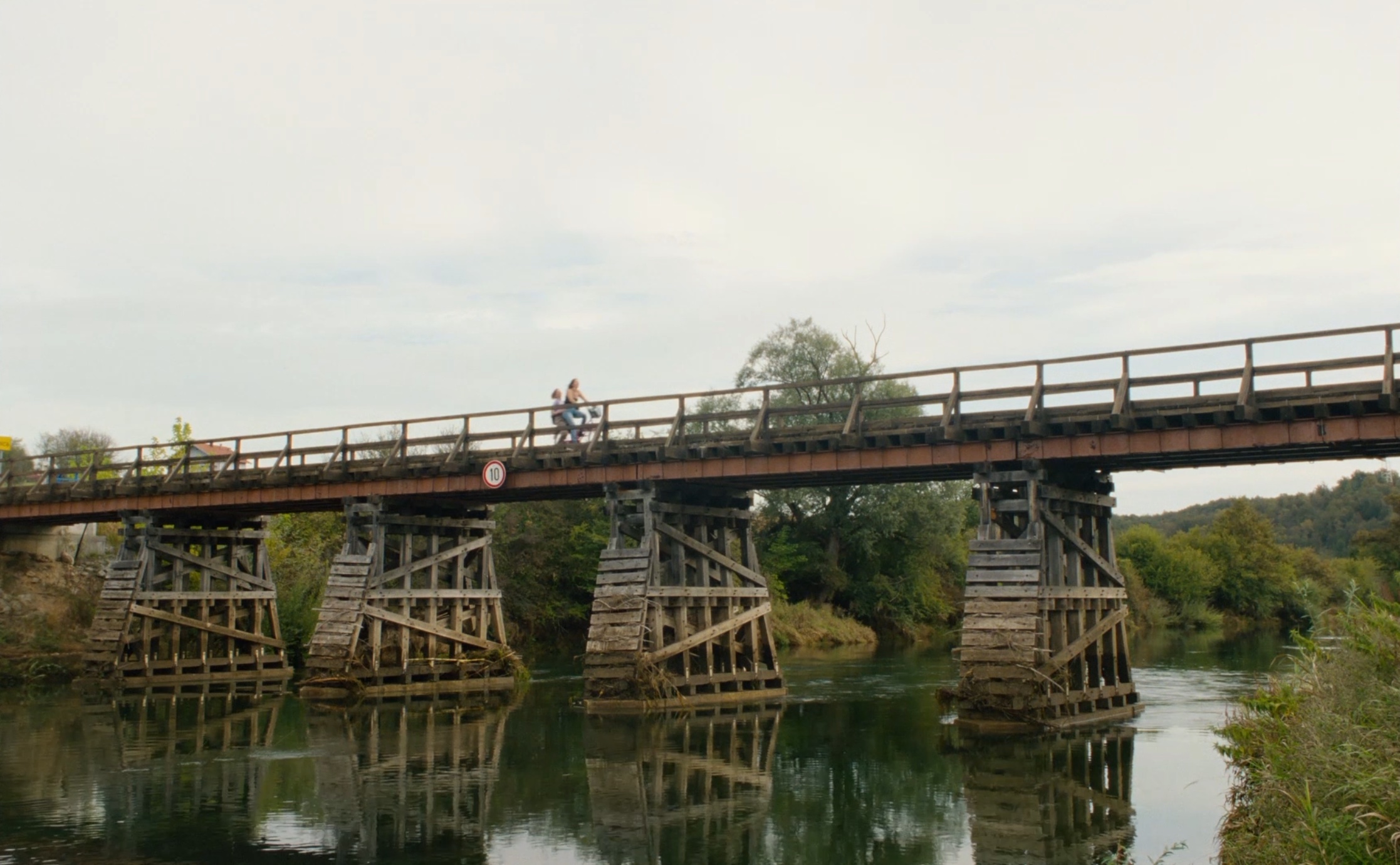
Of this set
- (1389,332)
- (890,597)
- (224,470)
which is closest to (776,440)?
(1389,332)

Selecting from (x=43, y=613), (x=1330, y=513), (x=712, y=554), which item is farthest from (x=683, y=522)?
(x=1330, y=513)

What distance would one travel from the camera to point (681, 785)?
55.5 feet

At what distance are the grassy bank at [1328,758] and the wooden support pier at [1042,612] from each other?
Answer: 7.49m

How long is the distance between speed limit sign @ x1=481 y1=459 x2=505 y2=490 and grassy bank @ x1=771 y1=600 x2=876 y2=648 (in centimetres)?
2535

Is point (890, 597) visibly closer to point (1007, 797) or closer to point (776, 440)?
point (776, 440)

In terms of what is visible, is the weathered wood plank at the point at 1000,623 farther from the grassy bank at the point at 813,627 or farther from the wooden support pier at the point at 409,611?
the grassy bank at the point at 813,627

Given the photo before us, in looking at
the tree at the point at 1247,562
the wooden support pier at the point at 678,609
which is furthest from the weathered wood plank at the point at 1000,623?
the tree at the point at 1247,562

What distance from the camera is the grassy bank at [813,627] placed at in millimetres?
51844

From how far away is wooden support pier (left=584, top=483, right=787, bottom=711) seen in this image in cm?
2478

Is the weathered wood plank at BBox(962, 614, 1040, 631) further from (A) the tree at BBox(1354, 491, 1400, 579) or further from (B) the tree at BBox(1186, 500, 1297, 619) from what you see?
(B) the tree at BBox(1186, 500, 1297, 619)

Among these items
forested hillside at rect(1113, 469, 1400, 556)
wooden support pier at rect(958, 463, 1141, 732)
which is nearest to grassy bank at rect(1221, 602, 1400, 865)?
wooden support pier at rect(958, 463, 1141, 732)

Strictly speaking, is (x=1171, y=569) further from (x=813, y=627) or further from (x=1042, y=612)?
(x=1042, y=612)

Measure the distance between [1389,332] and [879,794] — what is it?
1045 cm

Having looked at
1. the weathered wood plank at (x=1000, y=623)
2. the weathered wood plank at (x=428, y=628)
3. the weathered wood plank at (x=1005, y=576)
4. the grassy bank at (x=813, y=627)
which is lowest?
the grassy bank at (x=813, y=627)
